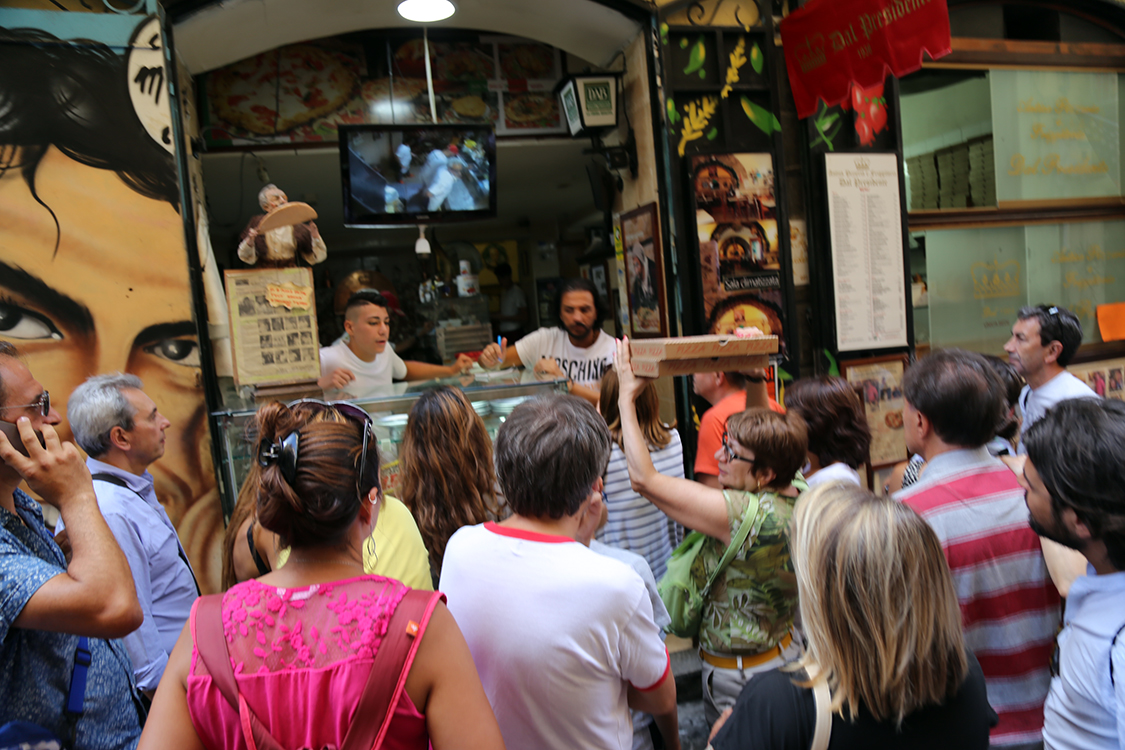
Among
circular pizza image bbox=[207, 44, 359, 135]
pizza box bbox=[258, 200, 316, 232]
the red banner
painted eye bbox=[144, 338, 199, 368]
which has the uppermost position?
circular pizza image bbox=[207, 44, 359, 135]

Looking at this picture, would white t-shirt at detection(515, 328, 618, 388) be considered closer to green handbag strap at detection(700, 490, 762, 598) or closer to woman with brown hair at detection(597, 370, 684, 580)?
woman with brown hair at detection(597, 370, 684, 580)

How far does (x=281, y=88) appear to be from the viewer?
16.5 feet

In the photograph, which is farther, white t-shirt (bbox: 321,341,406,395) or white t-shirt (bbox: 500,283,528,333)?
white t-shirt (bbox: 500,283,528,333)

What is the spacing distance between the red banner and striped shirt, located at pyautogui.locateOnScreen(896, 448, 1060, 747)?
267 cm

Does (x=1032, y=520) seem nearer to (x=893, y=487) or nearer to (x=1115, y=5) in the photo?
(x=893, y=487)

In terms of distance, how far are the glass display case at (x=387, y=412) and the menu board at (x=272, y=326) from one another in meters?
0.13

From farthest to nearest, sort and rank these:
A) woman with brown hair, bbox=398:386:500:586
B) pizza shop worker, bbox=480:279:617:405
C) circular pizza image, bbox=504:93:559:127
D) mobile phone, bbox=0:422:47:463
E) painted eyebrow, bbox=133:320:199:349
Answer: circular pizza image, bbox=504:93:559:127, pizza shop worker, bbox=480:279:617:405, painted eyebrow, bbox=133:320:199:349, woman with brown hair, bbox=398:386:500:586, mobile phone, bbox=0:422:47:463

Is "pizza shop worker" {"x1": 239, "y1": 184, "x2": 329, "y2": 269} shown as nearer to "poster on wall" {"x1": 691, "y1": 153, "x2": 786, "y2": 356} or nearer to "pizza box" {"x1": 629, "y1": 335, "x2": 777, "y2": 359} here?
"pizza box" {"x1": 629, "y1": 335, "x2": 777, "y2": 359}

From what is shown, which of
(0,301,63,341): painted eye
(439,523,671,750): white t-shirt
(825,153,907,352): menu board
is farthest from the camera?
(825,153,907,352): menu board

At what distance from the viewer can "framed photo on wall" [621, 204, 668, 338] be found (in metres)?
4.57

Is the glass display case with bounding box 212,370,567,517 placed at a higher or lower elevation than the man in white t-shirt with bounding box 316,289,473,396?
lower

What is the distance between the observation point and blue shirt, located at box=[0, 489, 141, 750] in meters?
1.47

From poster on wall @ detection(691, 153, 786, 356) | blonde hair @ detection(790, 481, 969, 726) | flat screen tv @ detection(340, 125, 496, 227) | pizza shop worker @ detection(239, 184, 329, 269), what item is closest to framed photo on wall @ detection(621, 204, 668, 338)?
poster on wall @ detection(691, 153, 786, 356)

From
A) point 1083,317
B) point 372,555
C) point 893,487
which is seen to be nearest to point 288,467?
point 372,555
